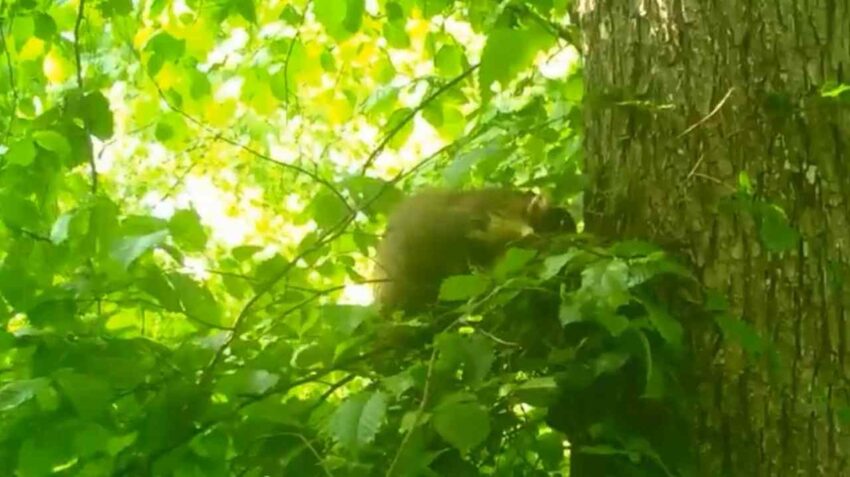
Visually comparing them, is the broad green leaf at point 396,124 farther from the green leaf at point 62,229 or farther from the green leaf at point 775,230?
the green leaf at point 775,230

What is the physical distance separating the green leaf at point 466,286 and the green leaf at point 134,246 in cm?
→ 36

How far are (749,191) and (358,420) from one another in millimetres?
622

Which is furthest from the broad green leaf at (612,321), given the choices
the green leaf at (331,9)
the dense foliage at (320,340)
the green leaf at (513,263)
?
the green leaf at (331,9)

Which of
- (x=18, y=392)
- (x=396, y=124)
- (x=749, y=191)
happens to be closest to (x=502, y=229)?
(x=396, y=124)

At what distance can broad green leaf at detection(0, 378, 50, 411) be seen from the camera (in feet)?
A: 4.51

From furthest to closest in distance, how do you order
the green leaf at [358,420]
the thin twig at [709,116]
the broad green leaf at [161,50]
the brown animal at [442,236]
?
1. the brown animal at [442,236]
2. the broad green leaf at [161,50]
3. the thin twig at [709,116]
4. the green leaf at [358,420]

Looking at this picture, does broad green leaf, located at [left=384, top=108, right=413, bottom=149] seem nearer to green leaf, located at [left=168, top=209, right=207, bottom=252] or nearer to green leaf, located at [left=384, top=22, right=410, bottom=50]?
green leaf, located at [left=384, top=22, right=410, bottom=50]

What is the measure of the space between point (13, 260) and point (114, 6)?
0.56 metres

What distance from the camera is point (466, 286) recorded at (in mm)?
1462

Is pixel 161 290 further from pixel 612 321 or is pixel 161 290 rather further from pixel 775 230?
pixel 775 230

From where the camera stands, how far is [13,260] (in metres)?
1.67

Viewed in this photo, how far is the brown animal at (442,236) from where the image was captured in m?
2.22

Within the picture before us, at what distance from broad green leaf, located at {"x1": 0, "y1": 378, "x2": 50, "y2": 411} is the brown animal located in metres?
0.81

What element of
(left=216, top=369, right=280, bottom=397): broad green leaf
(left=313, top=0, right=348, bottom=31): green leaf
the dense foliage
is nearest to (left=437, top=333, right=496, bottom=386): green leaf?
the dense foliage
